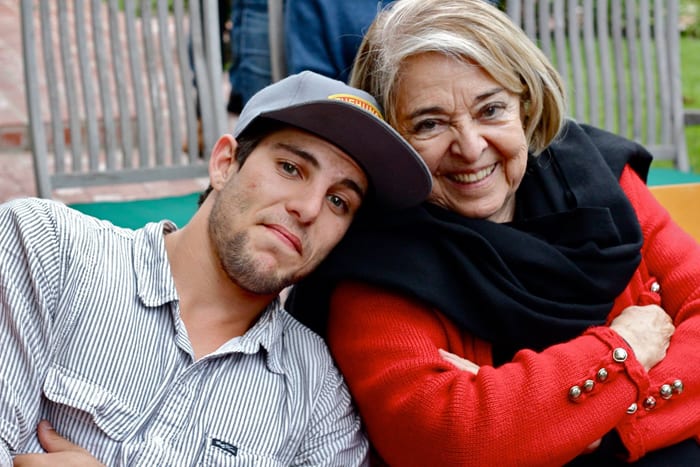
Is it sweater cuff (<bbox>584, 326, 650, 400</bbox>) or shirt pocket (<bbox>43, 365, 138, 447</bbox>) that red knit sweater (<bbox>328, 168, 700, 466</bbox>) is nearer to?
sweater cuff (<bbox>584, 326, 650, 400</bbox>)

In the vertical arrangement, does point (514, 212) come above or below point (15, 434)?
above

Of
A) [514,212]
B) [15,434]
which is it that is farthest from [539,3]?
[15,434]

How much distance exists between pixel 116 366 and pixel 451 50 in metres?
0.88

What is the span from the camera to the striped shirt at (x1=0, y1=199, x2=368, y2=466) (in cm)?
174

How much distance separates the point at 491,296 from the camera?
6.42 ft

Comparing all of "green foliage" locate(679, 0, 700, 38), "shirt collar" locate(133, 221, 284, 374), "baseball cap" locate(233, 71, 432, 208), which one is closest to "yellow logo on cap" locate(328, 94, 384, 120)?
"baseball cap" locate(233, 71, 432, 208)

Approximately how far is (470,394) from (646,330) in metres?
0.44

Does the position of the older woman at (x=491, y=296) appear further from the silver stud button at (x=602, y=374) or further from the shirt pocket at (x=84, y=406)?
the shirt pocket at (x=84, y=406)

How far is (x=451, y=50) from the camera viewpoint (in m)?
1.96

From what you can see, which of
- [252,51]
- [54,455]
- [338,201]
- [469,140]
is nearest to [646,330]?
[469,140]

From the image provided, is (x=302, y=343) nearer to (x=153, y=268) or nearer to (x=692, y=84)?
(x=153, y=268)

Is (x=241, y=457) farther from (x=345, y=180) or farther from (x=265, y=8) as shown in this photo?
(x=265, y=8)

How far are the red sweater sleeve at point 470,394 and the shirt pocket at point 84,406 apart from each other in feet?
1.53

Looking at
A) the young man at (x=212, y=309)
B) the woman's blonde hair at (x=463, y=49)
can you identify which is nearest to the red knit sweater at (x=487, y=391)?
the young man at (x=212, y=309)
